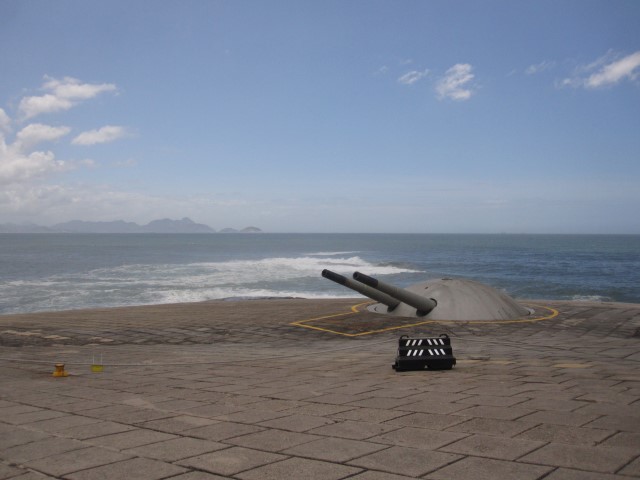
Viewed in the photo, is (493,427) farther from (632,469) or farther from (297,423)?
(297,423)

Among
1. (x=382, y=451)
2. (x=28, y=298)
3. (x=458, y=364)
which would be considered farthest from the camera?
(x=28, y=298)

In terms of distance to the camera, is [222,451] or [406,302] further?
[406,302]

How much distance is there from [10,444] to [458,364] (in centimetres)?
566

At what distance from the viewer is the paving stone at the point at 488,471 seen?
345cm

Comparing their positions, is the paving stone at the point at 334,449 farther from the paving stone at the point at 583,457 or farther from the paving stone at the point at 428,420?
the paving stone at the point at 583,457

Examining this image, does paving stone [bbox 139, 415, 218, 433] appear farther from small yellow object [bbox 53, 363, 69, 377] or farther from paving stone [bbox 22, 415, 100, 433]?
small yellow object [bbox 53, 363, 69, 377]

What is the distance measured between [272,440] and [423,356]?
3.54 metres

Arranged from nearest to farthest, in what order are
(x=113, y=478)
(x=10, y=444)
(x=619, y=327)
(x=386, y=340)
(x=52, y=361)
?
1. (x=113, y=478)
2. (x=10, y=444)
3. (x=52, y=361)
4. (x=386, y=340)
5. (x=619, y=327)

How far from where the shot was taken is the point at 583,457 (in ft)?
12.3

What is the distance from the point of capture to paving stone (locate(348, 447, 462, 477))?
361cm

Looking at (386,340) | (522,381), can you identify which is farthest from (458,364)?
(386,340)

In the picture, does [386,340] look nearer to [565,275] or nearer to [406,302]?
[406,302]

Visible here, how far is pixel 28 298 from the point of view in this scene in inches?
1294

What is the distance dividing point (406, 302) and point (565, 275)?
44.5m
